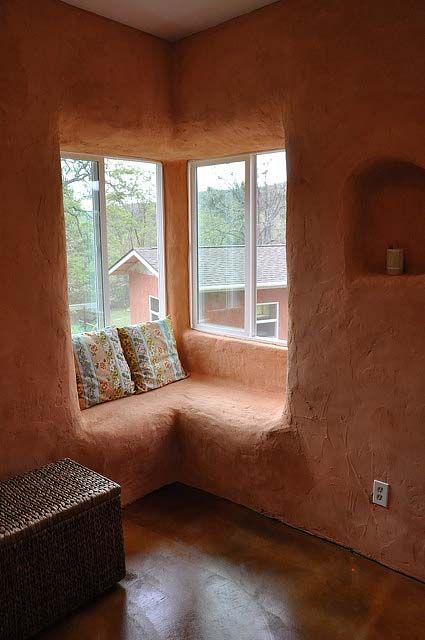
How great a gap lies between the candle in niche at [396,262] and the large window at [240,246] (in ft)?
2.91

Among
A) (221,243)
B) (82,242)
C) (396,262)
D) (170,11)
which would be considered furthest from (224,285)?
(170,11)

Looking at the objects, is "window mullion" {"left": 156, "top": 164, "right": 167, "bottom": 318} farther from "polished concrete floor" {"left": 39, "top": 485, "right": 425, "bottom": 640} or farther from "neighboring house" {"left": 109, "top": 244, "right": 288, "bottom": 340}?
"polished concrete floor" {"left": 39, "top": 485, "right": 425, "bottom": 640}

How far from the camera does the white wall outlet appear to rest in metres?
2.27

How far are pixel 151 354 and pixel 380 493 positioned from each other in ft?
5.27

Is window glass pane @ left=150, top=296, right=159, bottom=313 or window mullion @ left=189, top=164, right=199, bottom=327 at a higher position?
window mullion @ left=189, top=164, right=199, bottom=327

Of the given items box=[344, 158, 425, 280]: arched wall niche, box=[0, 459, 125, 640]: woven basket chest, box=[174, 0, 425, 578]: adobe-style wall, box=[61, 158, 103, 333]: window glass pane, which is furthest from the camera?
box=[61, 158, 103, 333]: window glass pane

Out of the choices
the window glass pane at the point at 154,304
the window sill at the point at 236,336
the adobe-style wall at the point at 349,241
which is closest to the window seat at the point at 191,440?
the adobe-style wall at the point at 349,241

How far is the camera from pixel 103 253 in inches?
125

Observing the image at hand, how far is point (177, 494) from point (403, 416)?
140 cm

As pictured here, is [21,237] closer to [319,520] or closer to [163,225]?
[163,225]

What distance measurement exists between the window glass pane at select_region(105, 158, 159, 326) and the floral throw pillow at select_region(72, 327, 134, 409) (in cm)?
31

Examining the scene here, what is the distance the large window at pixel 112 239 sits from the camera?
10.0 feet

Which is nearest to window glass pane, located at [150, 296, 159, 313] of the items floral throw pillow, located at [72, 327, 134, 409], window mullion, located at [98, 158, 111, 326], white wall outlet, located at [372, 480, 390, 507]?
window mullion, located at [98, 158, 111, 326]

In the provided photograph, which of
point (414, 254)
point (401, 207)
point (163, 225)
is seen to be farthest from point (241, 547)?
point (163, 225)
